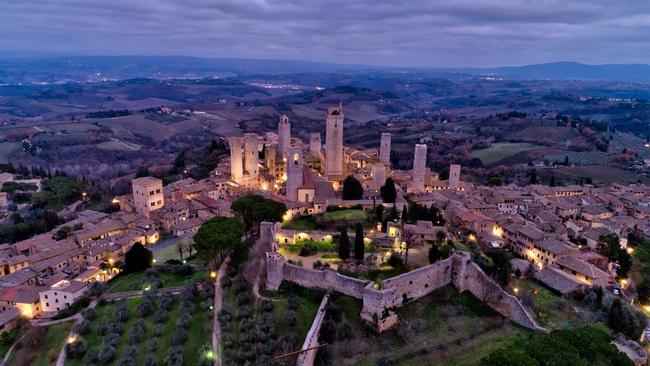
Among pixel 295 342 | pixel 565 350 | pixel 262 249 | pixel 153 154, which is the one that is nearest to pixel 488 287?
pixel 565 350

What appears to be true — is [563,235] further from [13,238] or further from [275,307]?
[13,238]

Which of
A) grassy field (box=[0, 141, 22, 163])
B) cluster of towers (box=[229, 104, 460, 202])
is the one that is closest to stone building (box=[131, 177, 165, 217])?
cluster of towers (box=[229, 104, 460, 202])

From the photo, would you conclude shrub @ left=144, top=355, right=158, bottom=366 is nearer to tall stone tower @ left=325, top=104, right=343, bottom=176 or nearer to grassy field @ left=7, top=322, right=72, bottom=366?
grassy field @ left=7, top=322, right=72, bottom=366

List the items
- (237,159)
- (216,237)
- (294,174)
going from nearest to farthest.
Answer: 1. (216,237)
2. (294,174)
3. (237,159)

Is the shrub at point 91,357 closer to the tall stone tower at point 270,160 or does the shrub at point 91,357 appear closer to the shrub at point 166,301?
the shrub at point 166,301

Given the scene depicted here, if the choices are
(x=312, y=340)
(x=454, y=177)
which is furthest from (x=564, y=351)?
(x=454, y=177)

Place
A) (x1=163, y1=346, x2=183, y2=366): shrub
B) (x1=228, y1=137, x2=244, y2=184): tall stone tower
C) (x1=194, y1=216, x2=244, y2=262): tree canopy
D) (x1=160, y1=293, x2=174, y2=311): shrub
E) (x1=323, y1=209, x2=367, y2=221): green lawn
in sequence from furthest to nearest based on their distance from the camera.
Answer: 1. (x1=228, y1=137, x2=244, y2=184): tall stone tower
2. (x1=323, y1=209, x2=367, y2=221): green lawn
3. (x1=194, y1=216, x2=244, y2=262): tree canopy
4. (x1=160, y1=293, x2=174, y2=311): shrub
5. (x1=163, y1=346, x2=183, y2=366): shrub

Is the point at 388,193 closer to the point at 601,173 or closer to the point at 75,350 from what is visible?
the point at 75,350
